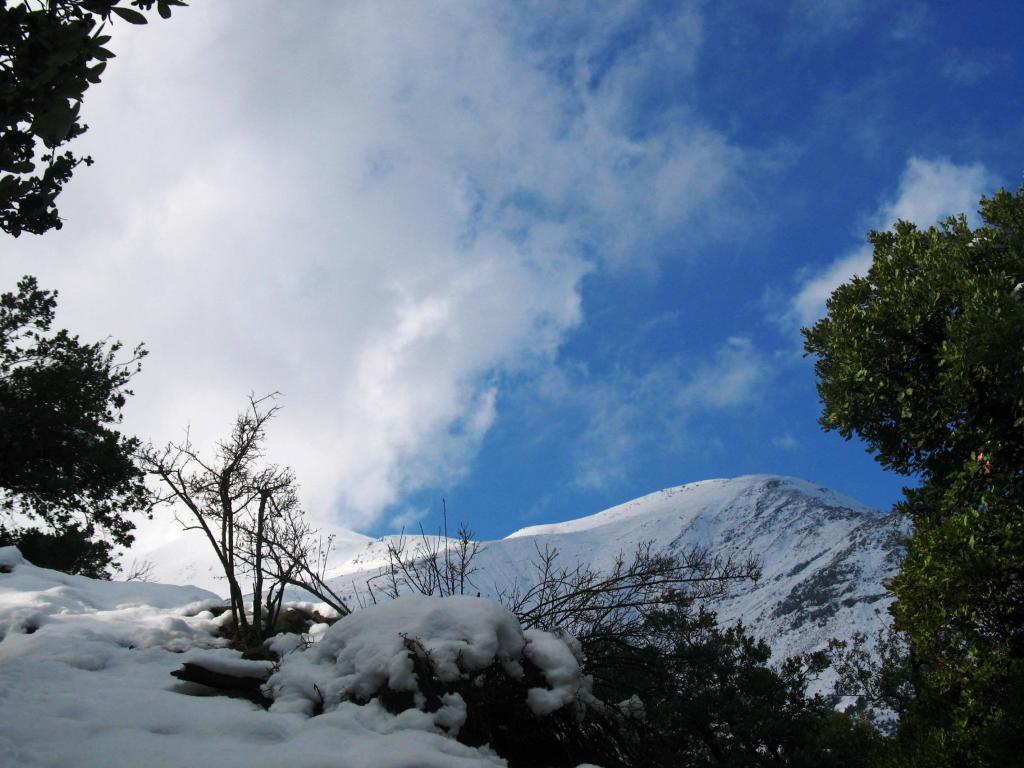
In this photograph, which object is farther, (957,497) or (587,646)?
(587,646)

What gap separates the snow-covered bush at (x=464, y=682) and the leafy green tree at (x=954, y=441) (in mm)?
4104

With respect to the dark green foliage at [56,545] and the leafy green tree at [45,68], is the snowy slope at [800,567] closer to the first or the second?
the dark green foliage at [56,545]

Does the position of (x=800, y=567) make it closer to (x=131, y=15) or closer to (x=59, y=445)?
(x=59, y=445)

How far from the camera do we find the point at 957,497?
24.6ft

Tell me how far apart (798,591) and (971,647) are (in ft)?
482

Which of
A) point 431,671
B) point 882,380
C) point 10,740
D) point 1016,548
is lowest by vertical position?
point 10,740

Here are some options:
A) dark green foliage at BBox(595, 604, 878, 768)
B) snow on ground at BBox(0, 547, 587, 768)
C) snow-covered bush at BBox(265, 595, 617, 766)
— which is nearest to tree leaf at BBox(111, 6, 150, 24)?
snow on ground at BBox(0, 547, 587, 768)

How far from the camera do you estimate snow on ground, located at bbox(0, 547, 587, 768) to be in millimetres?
3359

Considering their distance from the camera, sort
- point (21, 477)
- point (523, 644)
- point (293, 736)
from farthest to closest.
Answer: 1. point (21, 477)
2. point (523, 644)
3. point (293, 736)

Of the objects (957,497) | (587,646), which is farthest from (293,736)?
(957,497)

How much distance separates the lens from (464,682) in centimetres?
449

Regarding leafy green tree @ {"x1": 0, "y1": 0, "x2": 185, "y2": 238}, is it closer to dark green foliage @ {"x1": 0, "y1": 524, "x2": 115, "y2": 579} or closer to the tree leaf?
the tree leaf

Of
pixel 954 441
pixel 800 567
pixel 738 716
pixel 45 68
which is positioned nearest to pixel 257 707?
pixel 45 68

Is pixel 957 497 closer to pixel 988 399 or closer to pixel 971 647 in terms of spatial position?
pixel 988 399
